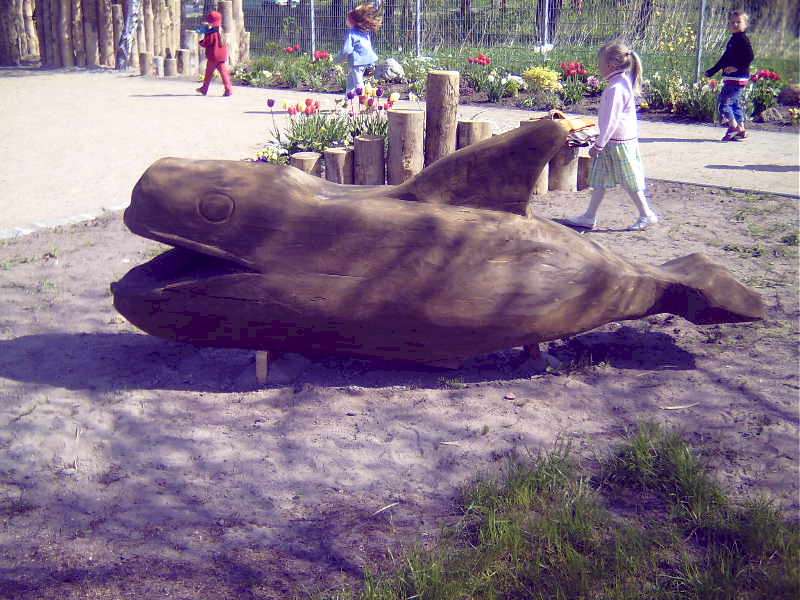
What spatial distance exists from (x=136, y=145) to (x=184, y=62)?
9573mm

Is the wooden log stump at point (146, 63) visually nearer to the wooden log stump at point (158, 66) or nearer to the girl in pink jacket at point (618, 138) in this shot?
the wooden log stump at point (158, 66)

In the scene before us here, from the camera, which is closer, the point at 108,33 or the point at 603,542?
the point at 603,542

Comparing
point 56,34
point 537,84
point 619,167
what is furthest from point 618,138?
point 56,34

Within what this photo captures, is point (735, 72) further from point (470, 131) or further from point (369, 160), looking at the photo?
point (369, 160)

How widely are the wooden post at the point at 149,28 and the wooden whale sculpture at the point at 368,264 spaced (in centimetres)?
1743

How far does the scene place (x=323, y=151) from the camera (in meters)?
7.62

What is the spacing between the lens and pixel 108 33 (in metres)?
19.4

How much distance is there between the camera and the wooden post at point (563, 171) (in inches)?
316

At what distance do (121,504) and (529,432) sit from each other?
166 cm

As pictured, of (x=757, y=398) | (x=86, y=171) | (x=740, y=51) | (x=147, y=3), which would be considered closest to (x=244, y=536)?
(x=757, y=398)

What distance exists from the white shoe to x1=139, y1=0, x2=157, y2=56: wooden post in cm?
1574

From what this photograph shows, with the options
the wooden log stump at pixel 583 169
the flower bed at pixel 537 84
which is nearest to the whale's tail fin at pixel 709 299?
the wooden log stump at pixel 583 169

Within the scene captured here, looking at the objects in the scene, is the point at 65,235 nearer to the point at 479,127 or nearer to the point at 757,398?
the point at 479,127

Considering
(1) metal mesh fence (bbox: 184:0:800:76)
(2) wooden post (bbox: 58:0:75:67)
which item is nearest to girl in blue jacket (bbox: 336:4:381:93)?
(1) metal mesh fence (bbox: 184:0:800:76)
